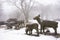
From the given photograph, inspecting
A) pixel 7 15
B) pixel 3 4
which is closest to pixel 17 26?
pixel 3 4

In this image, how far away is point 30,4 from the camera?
64.5 feet

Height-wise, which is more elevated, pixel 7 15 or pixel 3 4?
pixel 3 4

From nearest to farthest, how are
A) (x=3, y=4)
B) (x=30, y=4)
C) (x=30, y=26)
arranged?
(x=30, y=26)
(x=30, y=4)
(x=3, y=4)

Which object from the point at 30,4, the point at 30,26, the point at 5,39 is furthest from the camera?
the point at 30,4

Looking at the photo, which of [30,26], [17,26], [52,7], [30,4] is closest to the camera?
[30,26]

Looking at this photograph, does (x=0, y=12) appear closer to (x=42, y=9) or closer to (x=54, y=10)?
(x=42, y=9)

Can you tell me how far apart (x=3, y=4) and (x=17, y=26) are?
20173mm

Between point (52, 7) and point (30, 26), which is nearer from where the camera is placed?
point (30, 26)

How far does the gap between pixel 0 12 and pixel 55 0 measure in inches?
473

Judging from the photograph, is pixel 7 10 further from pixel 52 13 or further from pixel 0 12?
pixel 52 13

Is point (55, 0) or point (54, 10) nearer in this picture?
point (55, 0)

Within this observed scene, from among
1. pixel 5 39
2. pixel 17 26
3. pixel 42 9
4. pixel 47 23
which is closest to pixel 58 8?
pixel 42 9

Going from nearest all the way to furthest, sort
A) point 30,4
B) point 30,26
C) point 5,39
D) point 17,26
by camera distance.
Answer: point 5,39 < point 30,26 < point 17,26 < point 30,4

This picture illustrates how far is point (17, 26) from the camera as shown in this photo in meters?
12.6
